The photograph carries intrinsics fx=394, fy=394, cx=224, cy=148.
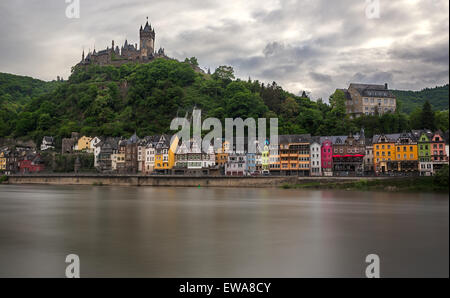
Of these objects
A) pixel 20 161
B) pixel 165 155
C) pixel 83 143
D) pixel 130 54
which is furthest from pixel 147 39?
pixel 165 155

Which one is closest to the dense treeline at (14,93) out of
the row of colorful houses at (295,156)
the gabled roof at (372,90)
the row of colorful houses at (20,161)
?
the row of colorful houses at (20,161)

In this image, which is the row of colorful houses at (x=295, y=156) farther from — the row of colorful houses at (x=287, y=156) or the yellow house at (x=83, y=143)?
the yellow house at (x=83, y=143)

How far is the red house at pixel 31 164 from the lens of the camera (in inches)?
3023

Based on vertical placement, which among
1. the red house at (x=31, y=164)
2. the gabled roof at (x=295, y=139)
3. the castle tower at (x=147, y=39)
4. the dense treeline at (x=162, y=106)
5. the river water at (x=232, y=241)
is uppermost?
the castle tower at (x=147, y=39)

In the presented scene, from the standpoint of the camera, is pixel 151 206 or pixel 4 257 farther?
pixel 151 206

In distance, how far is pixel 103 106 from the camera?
9025 centimetres

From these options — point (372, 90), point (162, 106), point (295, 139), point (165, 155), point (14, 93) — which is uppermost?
point (14, 93)

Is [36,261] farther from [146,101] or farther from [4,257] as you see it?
[146,101]

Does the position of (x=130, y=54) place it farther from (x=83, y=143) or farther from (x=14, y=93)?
(x=83, y=143)

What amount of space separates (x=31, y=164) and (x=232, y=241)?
71.4 metres

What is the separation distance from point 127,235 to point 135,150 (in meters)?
52.9

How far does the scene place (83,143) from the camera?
78.7 metres

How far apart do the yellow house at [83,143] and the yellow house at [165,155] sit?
20334 mm
